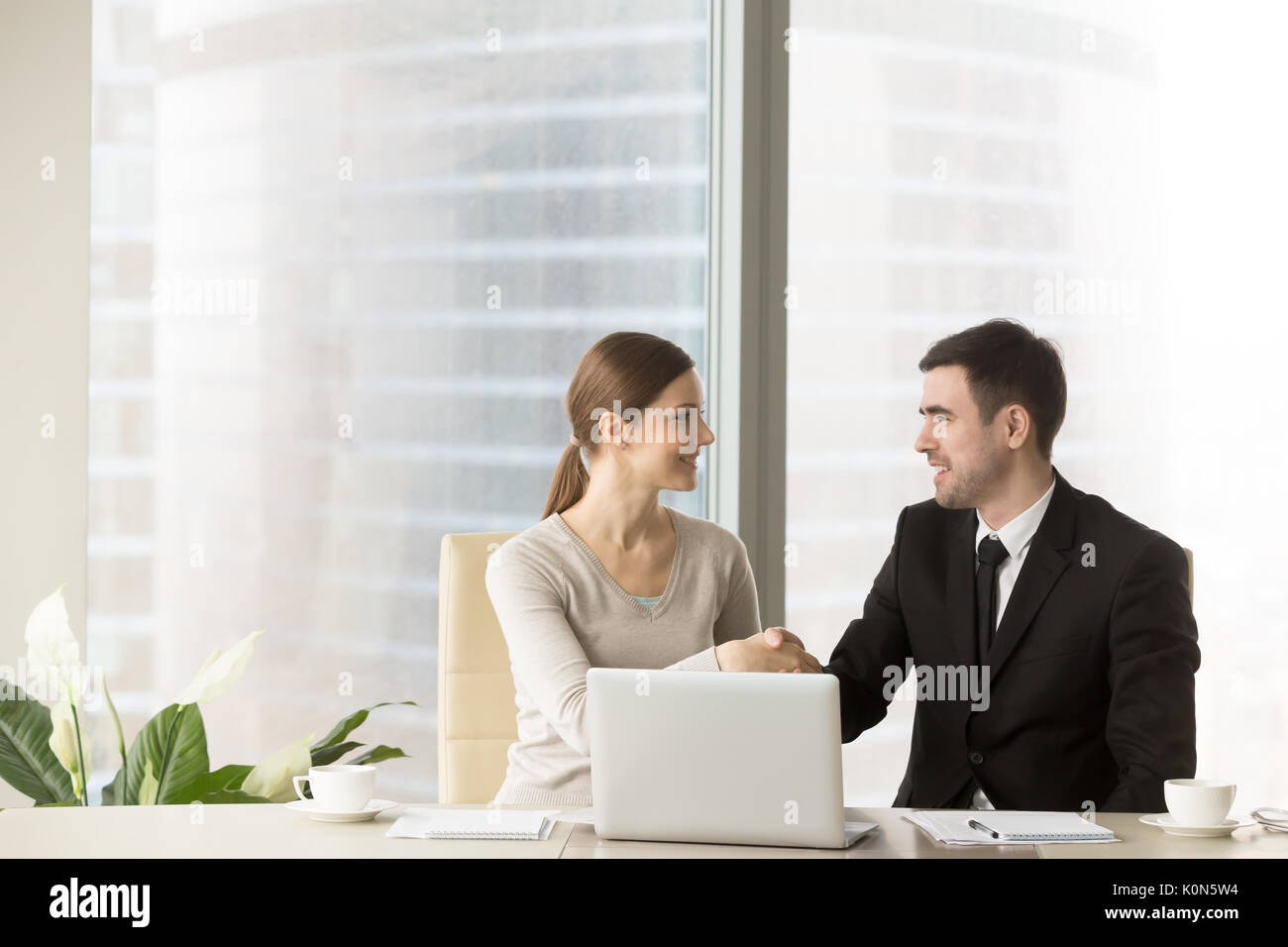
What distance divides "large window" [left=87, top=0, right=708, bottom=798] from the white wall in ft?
0.46

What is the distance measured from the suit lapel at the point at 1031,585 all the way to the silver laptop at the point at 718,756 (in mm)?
815

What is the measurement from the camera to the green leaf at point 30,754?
2.15m

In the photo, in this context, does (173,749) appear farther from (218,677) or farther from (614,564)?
(614,564)

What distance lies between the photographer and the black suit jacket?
1900 millimetres

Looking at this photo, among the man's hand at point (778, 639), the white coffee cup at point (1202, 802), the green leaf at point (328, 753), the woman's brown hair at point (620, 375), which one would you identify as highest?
the woman's brown hair at point (620, 375)

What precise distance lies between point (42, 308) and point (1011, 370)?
2.17 m

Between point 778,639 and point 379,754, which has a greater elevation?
point 778,639

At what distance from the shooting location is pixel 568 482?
2.21 meters

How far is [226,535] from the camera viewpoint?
2963mm

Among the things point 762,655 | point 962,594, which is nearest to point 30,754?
point 762,655

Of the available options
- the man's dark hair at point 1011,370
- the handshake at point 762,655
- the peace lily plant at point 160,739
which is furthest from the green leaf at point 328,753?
the man's dark hair at point 1011,370

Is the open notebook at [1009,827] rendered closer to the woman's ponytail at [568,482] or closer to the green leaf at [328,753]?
the woman's ponytail at [568,482]

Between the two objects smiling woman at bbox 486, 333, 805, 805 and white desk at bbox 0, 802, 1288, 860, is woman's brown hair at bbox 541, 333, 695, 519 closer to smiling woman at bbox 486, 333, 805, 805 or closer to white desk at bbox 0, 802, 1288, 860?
smiling woman at bbox 486, 333, 805, 805
